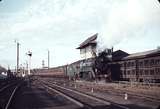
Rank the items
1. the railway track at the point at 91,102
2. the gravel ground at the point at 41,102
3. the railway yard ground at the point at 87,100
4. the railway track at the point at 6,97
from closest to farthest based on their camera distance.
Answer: the railway track at the point at 91,102 < the railway yard ground at the point at 87,100 < the gravel ground at the point at 41,102 < the railway track at the point at 6,97

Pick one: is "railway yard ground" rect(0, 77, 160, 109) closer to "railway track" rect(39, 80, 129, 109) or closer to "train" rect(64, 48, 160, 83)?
"railway track" rect(39, 80, 129, 109)

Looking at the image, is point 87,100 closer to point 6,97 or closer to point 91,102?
point 91,102

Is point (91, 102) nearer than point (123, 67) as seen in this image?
Yes

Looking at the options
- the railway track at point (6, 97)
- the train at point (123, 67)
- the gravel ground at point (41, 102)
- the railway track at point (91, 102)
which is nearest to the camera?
the railway track at point (91, 102)

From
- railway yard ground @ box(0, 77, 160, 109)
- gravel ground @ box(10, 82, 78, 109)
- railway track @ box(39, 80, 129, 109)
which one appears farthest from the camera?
gravel ground @ box(10, 82, 78, 109)

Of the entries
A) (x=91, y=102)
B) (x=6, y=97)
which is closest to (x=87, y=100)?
(x=91, y=102)

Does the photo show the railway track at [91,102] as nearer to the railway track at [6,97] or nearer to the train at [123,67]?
the railway track at [6,97]

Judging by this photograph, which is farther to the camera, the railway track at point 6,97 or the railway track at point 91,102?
the railway track at point 6,97

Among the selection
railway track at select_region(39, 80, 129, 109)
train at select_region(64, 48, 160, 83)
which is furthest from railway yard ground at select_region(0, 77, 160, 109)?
train at select_region(64, 48, 160, 83)

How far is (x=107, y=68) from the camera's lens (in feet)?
131

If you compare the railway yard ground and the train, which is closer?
the railway yard ground

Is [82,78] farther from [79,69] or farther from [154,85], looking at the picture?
[154,85]

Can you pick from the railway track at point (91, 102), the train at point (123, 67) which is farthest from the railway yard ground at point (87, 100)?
the train at point (123, 67)

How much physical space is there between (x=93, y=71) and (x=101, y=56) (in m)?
2.83
